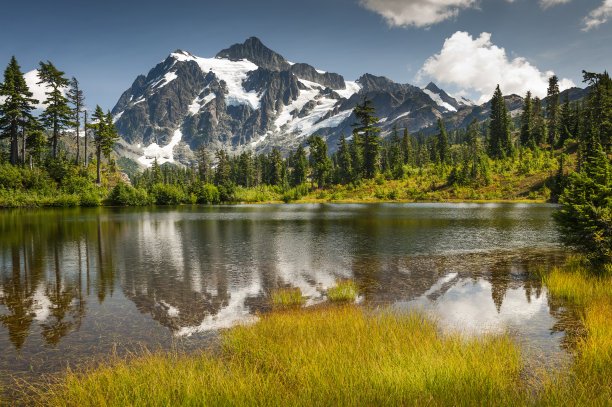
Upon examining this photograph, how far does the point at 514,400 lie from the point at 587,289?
10.2m

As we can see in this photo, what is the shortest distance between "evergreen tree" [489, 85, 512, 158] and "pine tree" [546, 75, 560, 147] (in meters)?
12.8

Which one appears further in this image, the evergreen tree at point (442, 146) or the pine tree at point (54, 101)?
the evergreen tree at point (442, 146)

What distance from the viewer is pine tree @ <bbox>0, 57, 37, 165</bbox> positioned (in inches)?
2876

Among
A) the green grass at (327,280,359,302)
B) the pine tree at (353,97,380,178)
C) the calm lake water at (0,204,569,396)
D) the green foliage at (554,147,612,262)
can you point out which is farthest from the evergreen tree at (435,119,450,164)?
the green grass at (327,280,359,302)

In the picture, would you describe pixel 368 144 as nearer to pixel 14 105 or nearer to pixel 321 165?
pixel 321 165

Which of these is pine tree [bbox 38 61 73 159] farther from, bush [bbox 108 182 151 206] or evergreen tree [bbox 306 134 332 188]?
evergreen tree [bbox 306 134 332 188]

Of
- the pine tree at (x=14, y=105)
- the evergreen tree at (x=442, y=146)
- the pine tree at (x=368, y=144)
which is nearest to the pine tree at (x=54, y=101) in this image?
the pine tree at (x=14, y=105)

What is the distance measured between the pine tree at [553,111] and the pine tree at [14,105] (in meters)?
148

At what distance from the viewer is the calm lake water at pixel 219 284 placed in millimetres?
9461

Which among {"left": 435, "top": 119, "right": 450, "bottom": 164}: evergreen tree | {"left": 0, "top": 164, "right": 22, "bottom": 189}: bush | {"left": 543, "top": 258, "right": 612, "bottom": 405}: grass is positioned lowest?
{"left": 543, "top": 258, "right": 612, "bottom": 405}: grass

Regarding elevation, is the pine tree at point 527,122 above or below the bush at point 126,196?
above

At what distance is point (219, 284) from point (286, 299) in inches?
173

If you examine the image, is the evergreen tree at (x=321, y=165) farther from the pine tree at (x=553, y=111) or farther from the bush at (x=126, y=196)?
the pine tree at (x=553, y=111)

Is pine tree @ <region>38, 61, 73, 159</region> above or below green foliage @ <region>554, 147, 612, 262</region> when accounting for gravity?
above
